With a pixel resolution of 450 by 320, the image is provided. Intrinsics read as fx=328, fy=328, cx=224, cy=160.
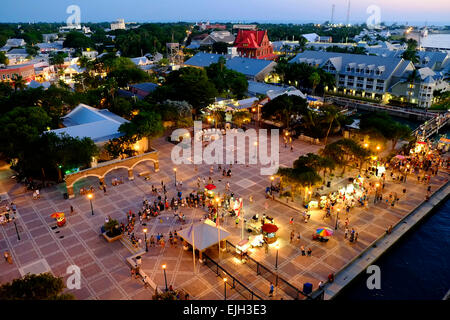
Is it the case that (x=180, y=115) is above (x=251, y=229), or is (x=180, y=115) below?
above

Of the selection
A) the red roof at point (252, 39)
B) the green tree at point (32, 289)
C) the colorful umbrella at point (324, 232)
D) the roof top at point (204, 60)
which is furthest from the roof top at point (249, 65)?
the green tree at point (32, 289)

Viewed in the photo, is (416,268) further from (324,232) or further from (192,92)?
(192,92)

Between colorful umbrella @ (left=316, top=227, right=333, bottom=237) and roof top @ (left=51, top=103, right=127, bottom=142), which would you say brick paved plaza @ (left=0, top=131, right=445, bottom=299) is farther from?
roof top @ (left=51, top=103, right=127, bottom=142)

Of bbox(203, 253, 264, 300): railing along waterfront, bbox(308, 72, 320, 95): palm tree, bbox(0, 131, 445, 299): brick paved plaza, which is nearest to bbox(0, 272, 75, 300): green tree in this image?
bbox(0, 131, 445, 299): brick paved plaza

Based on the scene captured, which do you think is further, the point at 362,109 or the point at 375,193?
the point at 362,109

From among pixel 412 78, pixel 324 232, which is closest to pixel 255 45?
pixel 412 78

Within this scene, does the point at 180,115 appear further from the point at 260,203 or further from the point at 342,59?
the point at 342,59

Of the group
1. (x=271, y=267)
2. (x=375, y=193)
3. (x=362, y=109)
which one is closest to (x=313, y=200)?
(x=375, y=193)
